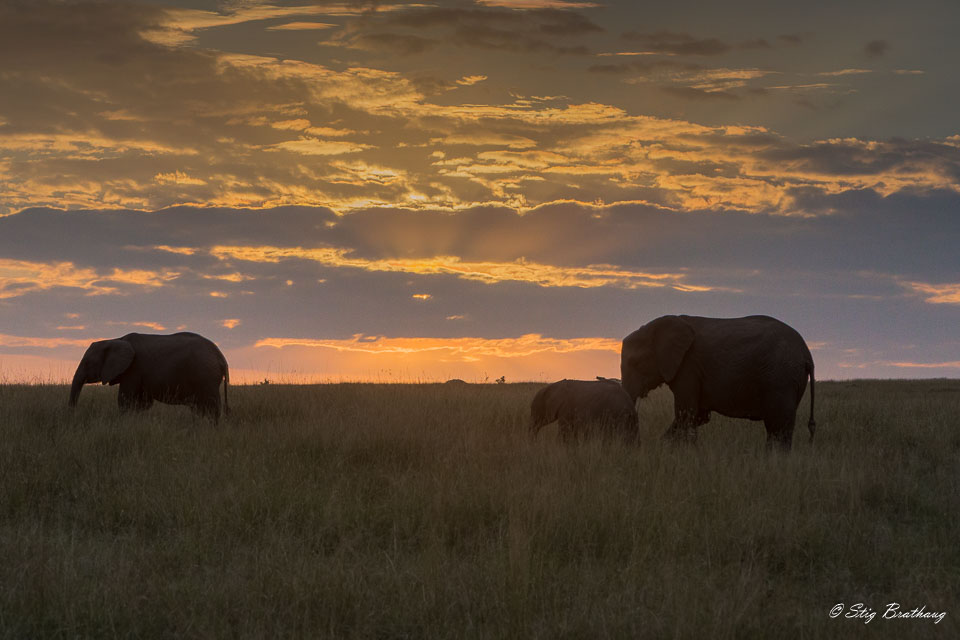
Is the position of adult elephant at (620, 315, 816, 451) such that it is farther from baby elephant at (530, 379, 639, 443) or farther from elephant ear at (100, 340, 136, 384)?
elephant ear at (100, 340, 136, 384)

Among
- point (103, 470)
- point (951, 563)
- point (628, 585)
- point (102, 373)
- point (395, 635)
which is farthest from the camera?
point (102, 373)

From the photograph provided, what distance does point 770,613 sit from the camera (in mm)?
6832

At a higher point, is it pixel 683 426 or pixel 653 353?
pixel 653 353

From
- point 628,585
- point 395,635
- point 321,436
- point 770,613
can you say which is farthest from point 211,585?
point 321,436

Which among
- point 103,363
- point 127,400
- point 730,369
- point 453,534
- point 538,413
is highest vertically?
point 103,363

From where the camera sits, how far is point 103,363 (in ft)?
58.7

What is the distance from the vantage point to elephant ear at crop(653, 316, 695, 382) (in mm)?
14383

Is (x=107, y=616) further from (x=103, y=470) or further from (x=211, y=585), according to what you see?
(x=103, y=470)

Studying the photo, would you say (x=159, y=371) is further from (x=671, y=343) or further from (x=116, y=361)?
(x=671, y=343)

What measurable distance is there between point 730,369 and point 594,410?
102 inches

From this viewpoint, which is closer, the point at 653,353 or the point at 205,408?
the point at 653,353


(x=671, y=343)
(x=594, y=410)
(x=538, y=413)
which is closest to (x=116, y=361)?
(x=538, y=413)

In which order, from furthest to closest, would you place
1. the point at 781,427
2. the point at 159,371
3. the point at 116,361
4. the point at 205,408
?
1. the point at 159,371
2. the point at 116,361
3. the point at 205,408
4. the point at 781,427

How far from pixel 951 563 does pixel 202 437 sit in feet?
34.3
